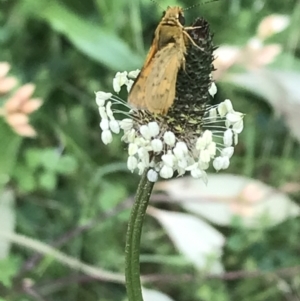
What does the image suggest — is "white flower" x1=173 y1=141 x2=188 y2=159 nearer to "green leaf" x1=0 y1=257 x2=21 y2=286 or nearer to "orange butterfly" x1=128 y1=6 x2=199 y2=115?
"orange butterfly" x1=128 y1=6 x2=199 y2=115

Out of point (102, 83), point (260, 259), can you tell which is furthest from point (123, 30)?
point (260, 259)

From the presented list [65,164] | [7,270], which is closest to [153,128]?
[7,270]

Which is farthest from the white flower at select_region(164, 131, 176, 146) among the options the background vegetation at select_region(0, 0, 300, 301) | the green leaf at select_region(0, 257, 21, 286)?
the background vegetation at select_region(0, 0, 300, 301)

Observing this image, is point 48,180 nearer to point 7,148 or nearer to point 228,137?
point 7,148

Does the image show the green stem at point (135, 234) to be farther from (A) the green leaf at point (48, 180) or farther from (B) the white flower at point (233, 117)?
(A) the green leaf at point (48, 180)

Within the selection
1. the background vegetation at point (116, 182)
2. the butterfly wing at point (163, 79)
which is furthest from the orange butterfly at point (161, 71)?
the background vegetation at point (116, 182)
